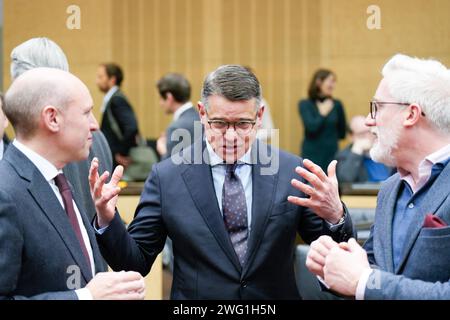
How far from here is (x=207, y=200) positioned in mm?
3105

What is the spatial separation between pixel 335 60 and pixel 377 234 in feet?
25.2

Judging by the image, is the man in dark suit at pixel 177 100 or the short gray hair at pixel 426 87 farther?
the man in dark suit at pixel 177 100

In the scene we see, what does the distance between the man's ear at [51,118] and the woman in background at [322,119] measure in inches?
240

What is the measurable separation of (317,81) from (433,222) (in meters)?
6.06

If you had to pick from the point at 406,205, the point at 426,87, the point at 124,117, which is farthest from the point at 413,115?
the point at 124,117

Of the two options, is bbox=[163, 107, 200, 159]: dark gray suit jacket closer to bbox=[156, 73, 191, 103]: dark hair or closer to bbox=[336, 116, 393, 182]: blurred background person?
bbox=[156, 73, 191, 103]: dark hair

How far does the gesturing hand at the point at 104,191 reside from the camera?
271cm

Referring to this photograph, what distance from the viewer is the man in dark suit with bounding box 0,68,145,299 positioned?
7.54 feet

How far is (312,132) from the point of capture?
334 inches

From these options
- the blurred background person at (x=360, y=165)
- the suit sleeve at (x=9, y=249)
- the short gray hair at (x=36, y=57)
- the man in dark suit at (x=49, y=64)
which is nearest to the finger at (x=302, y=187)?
the suit sleeve at (x=9, y=249)

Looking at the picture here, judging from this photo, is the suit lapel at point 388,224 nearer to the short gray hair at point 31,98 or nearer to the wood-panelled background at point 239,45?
the short gray hair at point 31,98

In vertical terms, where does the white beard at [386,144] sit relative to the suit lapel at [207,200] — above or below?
above
